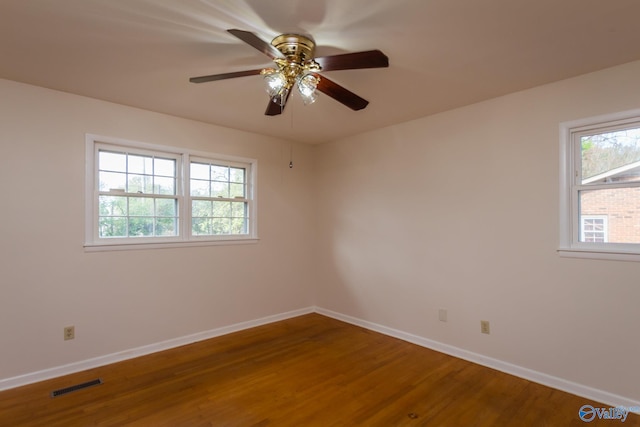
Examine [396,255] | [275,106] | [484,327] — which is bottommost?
[484,327]

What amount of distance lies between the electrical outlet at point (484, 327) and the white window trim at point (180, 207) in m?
2.67

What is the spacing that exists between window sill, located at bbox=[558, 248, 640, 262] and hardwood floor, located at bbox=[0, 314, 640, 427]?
1060 mm

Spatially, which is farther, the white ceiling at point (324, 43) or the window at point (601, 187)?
the window at point (601, 187)

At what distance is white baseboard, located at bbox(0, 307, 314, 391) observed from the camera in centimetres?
268

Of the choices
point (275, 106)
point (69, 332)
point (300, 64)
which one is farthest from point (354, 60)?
point (69, 332)

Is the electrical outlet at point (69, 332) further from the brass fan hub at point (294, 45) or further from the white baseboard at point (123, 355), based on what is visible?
the brass fan hub at point (294, 45)

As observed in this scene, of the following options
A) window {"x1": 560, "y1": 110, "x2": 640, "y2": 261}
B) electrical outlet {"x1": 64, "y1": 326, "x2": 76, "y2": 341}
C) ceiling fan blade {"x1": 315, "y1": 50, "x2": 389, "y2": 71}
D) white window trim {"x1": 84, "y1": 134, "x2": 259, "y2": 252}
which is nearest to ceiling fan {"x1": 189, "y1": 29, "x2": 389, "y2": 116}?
ceiling fan blade {"x1": 315, "y1": 50, "x2": 389, "y2": 71}

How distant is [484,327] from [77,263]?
12.3 ft

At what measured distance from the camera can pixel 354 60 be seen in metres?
1.85

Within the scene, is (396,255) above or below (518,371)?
above

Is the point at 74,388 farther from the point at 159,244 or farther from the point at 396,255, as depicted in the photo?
the point at 396,255

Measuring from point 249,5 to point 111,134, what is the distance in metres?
2.18

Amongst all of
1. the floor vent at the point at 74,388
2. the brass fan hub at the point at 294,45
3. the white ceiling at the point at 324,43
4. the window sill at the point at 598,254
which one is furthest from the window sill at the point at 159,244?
the window sill at the point at 598,254

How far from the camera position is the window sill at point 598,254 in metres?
2.35
